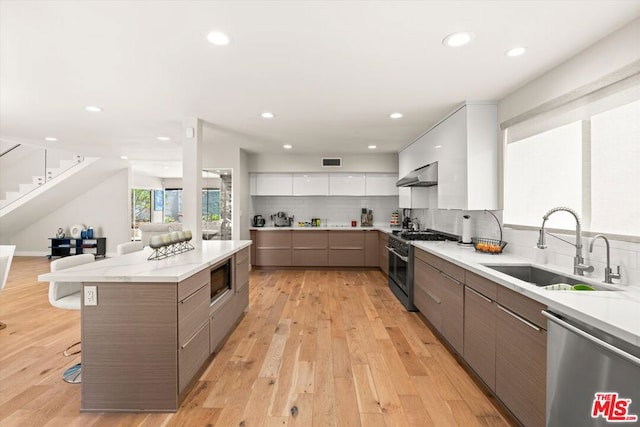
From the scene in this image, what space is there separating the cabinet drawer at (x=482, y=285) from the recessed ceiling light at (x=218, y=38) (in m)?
2.38

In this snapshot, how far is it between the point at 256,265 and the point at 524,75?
17.9 feet

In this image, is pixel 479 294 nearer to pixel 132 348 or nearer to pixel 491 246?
pixel 491 246

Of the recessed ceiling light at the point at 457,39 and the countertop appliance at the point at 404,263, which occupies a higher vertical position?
the recessed ceiling light at the point at 457,39

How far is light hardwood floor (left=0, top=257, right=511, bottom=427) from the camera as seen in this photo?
1.93 m

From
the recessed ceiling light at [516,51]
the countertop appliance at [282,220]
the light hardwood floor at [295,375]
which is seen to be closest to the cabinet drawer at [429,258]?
the light hardwood floor at [295,375]

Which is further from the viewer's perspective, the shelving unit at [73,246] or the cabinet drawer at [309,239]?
the shelving unit at [73,246]

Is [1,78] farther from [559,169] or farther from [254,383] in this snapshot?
[559,169]

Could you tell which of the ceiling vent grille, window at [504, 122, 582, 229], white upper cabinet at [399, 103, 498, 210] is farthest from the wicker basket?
the ceiling vent grille

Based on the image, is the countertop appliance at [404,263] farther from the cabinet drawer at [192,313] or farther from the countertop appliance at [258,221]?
the countertop appliance at [258,221]

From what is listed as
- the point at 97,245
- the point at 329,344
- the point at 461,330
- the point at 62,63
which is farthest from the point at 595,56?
the point at 97,245

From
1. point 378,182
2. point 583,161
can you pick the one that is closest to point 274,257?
point 378,182

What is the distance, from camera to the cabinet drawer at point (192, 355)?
2.04 m

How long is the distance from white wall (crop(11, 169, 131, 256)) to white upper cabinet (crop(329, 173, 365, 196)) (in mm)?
5474

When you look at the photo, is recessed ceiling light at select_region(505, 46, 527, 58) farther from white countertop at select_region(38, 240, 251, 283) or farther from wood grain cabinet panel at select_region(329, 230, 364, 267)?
wood grain cabinet panel at select_region(329, 230, 364, 267)
